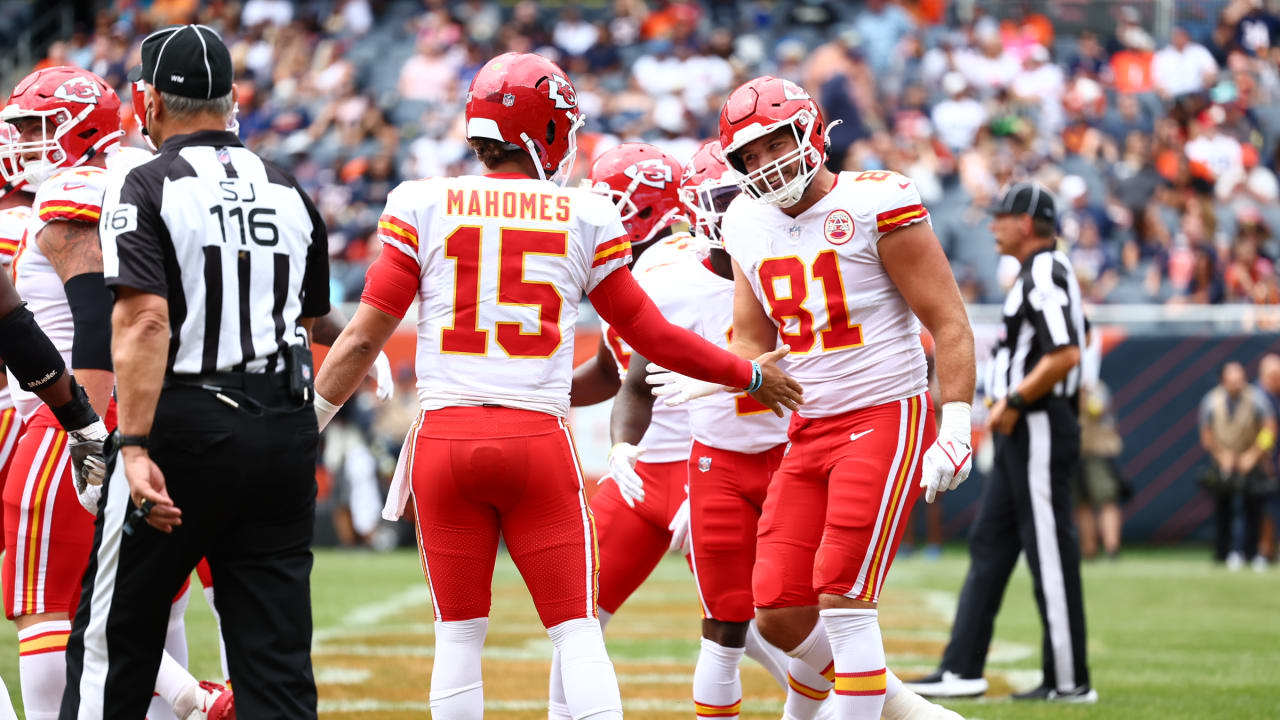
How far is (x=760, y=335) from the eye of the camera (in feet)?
16.7

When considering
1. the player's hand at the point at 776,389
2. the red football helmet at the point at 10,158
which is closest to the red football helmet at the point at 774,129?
the player's hand at the point at 776,389

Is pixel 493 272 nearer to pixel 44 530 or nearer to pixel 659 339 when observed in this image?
pixel 659 339

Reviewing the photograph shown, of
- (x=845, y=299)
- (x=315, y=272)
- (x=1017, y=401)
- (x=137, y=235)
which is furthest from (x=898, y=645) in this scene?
(x=137, y=235)

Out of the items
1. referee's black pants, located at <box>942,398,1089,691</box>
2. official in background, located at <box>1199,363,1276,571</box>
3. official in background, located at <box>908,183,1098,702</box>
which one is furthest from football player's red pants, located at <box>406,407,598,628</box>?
official in background, located at <box>1199,363,1276,571</box>

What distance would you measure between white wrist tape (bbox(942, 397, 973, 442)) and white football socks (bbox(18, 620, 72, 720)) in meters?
2.77

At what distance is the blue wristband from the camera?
4.66 meters

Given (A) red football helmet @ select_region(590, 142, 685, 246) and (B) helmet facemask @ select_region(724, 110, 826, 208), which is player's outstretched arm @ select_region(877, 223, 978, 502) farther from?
(A) red football helmet @ select_region(590, 142, 685, 246)

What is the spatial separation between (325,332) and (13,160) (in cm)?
118

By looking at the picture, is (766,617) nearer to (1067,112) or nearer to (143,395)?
(143,395)

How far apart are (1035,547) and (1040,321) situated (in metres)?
1.07

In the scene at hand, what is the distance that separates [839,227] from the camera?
4848 mm

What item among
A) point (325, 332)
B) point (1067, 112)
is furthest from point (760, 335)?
point (1067, 112)

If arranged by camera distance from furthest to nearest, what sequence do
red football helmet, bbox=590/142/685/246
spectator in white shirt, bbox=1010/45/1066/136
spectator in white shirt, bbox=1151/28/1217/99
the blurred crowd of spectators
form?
spectator in white shirt, bbox=1151/28/1217/99
spectator in white shirt, bbox=1010/45/1066/136
the blurred crowd of spectators
red football helmet, bbox=590/142/685/246

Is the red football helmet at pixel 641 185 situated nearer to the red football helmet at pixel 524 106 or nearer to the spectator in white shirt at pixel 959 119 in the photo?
the red football helmet at pixel 524 106
